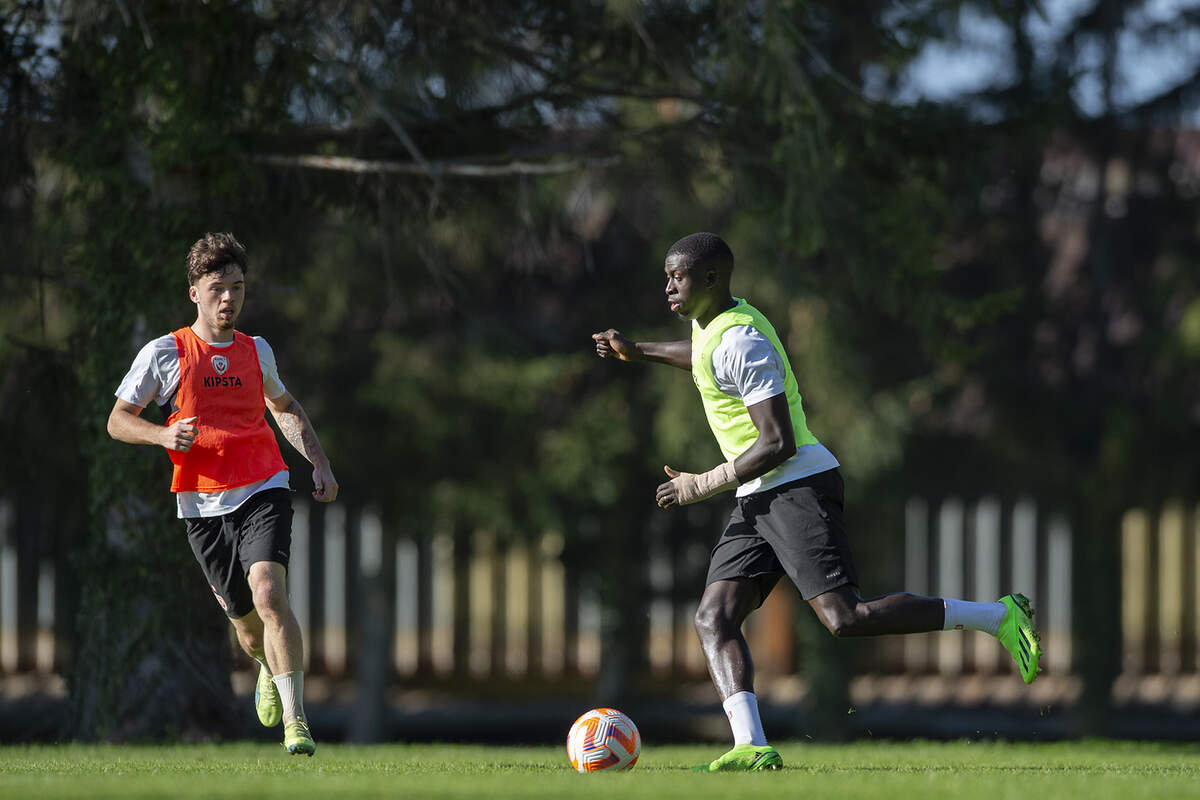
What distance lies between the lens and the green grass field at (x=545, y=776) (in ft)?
17.5

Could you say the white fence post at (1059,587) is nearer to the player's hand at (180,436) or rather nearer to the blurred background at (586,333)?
the blurred background at (586,333)

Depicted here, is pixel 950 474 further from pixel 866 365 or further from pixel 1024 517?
pixel 866 365

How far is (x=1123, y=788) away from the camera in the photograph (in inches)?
223

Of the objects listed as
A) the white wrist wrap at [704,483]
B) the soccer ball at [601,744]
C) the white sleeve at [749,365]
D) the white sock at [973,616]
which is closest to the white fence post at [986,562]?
the white sock at [973,616]

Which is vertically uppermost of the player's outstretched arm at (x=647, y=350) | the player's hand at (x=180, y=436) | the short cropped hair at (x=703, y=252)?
the short cropped hair at (x=703, y=252)

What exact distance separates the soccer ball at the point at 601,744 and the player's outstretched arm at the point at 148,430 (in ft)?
6.41

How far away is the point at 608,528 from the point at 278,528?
9.81 metres

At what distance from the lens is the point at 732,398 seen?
6.36 metres

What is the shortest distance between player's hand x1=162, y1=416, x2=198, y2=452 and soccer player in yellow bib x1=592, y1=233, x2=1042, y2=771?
1881mm

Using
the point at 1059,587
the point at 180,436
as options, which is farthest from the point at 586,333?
the point at 180,436

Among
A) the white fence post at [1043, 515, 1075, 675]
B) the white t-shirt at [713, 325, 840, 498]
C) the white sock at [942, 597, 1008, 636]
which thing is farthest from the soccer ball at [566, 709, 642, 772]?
the white fence post at [1043, 515, 1075, 675]

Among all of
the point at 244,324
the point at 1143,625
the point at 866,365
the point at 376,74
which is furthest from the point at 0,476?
the point at 1143,625

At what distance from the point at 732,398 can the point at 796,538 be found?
612mm

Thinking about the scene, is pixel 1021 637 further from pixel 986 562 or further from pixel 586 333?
pixel 986 562
